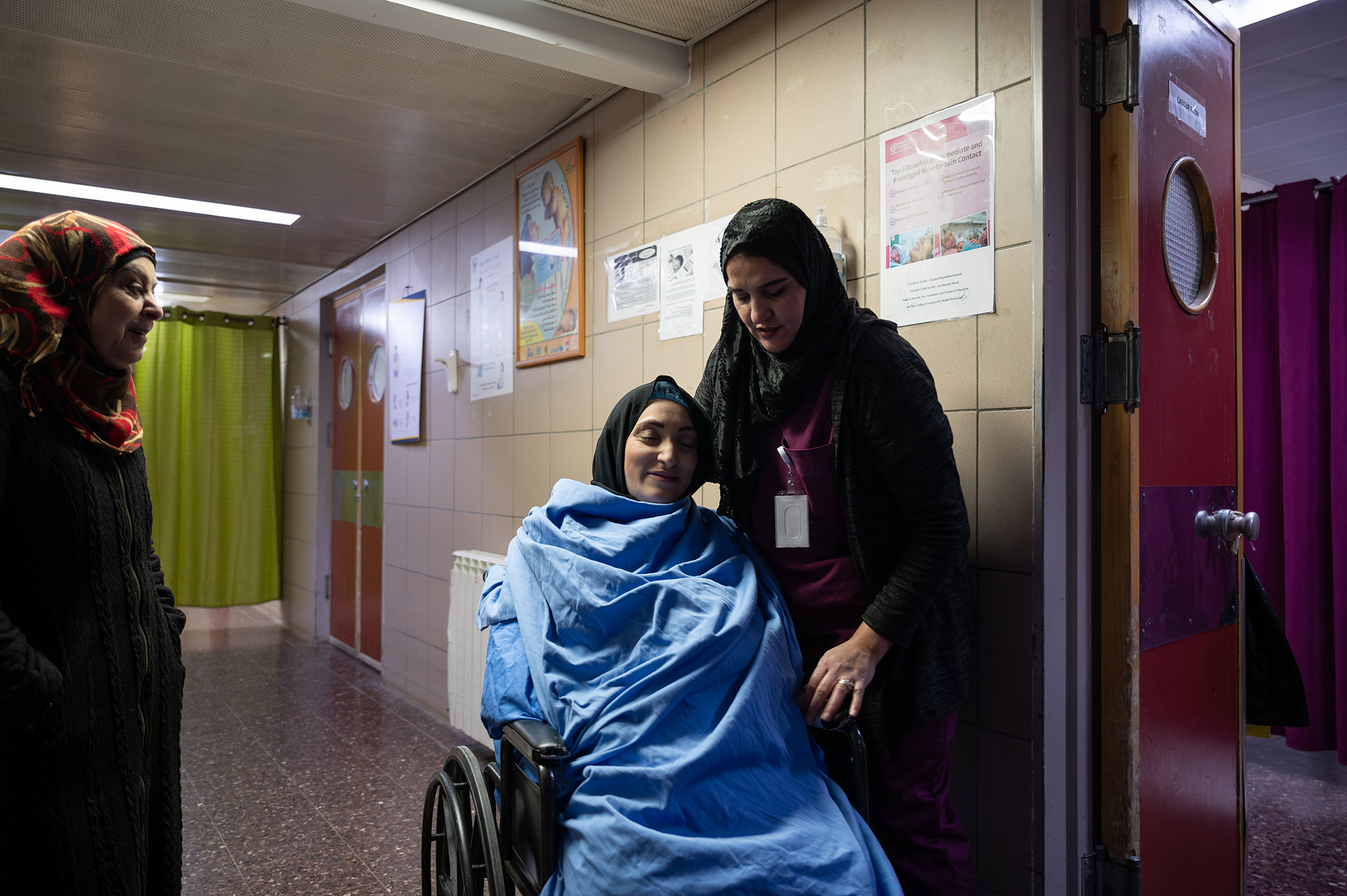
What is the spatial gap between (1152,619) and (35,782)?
1875mm

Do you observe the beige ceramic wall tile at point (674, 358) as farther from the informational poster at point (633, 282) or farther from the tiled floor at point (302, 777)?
the tiled floor at point (302, 777)

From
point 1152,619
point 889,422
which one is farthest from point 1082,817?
point 889,422

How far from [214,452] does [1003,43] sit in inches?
234

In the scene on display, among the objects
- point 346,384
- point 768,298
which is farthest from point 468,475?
point 768,298

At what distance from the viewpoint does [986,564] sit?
60.0 inches

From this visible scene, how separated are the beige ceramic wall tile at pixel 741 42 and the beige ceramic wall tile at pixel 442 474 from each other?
7.06ft

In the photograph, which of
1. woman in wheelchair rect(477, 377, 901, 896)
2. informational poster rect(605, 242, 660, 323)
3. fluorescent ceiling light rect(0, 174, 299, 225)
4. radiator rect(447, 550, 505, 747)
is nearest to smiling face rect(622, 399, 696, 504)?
woman in wheelchair rect(477, 377, 901, 896)

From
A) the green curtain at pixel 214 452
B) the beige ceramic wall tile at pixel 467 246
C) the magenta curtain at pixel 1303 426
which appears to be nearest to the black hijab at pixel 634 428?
the beige ceramic wall tile at pixel 467 246

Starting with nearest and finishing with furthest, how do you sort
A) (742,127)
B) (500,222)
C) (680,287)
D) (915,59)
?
(915,59)
(742,127)
(680,287)
(500,222)

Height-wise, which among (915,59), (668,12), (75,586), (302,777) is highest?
(668,12)

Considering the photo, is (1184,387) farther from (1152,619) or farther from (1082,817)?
(1082,817)

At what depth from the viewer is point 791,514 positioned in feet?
4.76

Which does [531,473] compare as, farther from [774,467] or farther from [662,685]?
[662,685]

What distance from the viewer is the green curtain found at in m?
5.68
